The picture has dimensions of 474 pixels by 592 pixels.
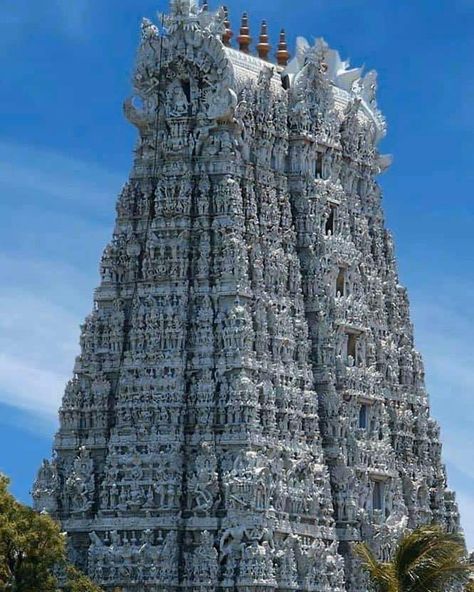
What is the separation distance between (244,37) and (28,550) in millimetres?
24086

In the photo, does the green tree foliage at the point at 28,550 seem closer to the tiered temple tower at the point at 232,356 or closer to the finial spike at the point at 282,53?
the tiered temple tower at the point at 232,356

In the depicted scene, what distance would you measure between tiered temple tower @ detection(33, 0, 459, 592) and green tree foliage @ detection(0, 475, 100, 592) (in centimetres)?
433

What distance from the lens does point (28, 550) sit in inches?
2569

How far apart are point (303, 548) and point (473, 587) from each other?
21.0 ft

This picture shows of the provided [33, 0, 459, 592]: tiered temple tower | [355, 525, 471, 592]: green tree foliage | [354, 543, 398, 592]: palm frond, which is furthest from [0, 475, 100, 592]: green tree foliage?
[355, 525, 471, 592]: green tree foliage

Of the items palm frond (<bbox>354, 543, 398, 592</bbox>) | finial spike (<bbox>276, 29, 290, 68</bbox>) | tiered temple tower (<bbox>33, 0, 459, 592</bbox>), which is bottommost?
palm frond (<bbox>354, 543, 398, 592</bbox>)

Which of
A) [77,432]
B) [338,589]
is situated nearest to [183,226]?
[77,432]

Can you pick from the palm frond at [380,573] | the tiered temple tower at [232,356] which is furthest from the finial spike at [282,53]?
the palm frond at [380,573]

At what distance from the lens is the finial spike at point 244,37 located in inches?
3125

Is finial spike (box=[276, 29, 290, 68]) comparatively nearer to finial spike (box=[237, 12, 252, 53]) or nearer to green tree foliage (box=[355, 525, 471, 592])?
finial spike (box=[237, 12, 252, 53])

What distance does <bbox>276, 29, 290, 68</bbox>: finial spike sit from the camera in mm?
81000

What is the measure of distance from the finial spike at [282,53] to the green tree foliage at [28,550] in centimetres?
2354

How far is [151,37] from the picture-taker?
75.4 metres

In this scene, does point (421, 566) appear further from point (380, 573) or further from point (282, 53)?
point (282, 53)
